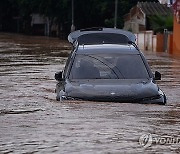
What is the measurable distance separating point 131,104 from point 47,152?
3736 mm

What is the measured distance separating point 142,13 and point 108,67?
2022 inches

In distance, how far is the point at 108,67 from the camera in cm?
1177

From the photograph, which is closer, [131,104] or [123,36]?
[131,104]

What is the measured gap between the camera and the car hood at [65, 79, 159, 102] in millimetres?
10367

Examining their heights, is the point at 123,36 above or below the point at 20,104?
above

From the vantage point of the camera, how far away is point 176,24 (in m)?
42.2

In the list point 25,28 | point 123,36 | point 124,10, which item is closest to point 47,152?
point 123,36

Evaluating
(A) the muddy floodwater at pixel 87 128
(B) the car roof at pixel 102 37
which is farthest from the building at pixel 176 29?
(A) the muddy floodwater at pixel 87 128

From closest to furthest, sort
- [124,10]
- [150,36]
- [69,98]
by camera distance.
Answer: [69,98]
[150,36]
[124,10]

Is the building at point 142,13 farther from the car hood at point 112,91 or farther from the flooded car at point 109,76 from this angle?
the car hood at point 112,91

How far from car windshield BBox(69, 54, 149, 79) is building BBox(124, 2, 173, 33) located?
49.0 m

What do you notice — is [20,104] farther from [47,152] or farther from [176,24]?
[176,24]

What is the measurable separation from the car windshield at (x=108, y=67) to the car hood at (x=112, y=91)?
551mm

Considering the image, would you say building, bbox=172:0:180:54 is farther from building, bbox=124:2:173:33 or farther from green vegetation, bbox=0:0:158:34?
green vegetation, bbox=0:0:158:34
